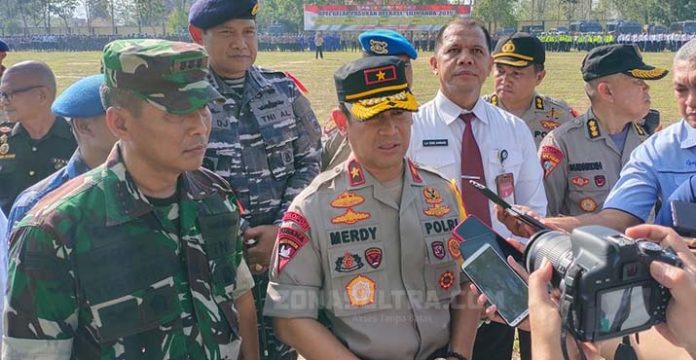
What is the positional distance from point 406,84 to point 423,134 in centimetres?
81

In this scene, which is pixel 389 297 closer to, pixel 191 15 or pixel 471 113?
pixel 471 113

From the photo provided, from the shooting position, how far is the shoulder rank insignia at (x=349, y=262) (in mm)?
2221

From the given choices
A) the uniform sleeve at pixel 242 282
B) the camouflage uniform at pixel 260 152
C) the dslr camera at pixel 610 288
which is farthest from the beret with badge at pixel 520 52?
the dslr camera at pixel 610 288

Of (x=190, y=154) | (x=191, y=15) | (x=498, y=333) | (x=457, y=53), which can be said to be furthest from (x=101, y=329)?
(x=457, y=53)

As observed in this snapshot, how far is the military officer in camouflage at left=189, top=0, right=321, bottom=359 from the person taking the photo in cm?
285

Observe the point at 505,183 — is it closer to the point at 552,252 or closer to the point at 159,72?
the point at 552,252

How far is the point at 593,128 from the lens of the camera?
3570 millimetres

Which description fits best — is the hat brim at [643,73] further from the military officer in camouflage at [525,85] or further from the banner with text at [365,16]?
the banner with text at [365,16]

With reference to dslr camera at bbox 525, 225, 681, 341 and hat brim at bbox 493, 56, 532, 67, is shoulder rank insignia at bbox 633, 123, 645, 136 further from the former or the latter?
dslr camera at bbox 525, 225, 681, 341

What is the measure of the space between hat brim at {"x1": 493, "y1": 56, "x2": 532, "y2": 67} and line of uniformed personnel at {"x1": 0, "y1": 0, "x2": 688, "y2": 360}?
96cm

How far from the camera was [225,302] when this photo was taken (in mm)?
2156

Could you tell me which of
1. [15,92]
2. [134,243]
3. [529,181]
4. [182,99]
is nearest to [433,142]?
[529,181]

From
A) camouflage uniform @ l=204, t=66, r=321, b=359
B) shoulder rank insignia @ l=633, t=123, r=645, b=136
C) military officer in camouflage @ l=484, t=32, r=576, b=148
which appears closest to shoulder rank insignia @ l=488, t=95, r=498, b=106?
military officer in camouflage @ l=484, t=32, r=576, b=148

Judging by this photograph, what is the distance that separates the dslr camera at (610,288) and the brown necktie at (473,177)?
1566mm
